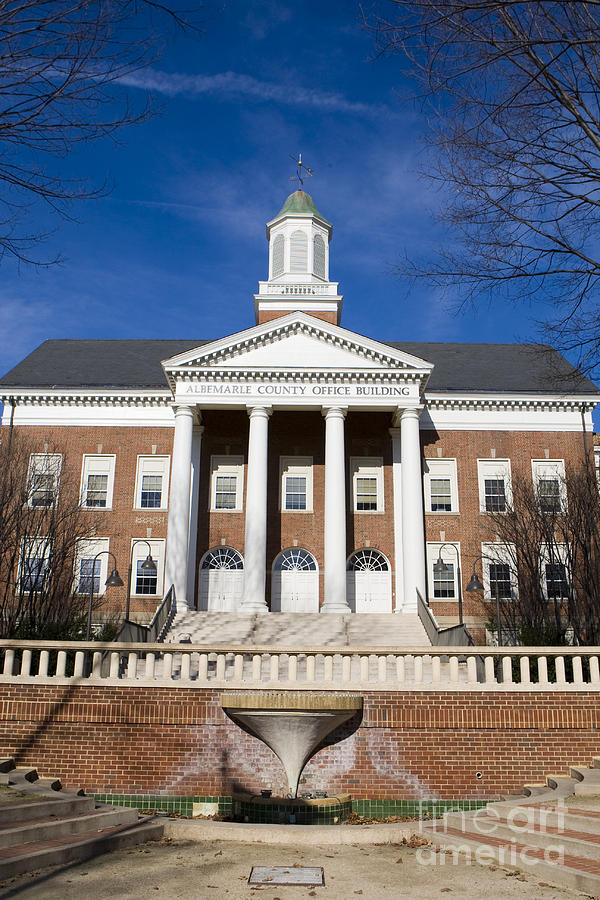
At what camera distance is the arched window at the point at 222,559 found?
117 feet

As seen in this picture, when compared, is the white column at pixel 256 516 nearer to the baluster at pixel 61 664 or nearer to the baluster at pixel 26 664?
the baluster at pixel 61 664

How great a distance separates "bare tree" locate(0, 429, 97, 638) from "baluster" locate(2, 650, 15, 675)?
→ 6.60 metres

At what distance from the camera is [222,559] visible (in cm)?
3588

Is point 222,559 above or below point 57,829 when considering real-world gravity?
above

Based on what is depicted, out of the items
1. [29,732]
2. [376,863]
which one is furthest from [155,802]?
[376,863]

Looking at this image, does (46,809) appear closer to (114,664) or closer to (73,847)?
(73,847)

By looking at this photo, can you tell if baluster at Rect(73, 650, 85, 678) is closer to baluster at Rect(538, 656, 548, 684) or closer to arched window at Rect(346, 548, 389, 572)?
baluster at Rect(538, 656, 548, 684)

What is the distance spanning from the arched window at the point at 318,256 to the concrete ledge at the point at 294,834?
117ft

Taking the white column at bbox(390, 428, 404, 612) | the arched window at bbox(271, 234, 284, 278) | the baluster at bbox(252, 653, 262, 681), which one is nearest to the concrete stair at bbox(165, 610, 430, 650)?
the white column at bbox(390, 428, 404, 612)

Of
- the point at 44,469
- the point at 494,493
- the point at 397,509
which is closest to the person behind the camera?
the point at 44,469

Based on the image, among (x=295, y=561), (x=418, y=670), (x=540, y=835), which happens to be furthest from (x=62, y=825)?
(x=295, y=561)

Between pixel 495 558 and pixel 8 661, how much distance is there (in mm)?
22534

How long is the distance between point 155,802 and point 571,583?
17.3 meters

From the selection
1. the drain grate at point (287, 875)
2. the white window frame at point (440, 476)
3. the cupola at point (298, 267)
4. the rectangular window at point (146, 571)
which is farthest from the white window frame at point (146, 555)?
the drain grate at point (287, 875)
